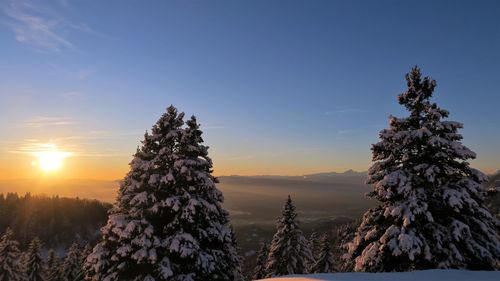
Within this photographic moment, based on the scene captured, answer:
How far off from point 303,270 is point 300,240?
2.84 meters

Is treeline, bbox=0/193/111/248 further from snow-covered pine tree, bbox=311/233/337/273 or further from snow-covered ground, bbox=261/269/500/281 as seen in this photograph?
snow-covered ground, bbox=261/269/500/281

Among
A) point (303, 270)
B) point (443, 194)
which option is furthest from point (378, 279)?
point (303, 270)

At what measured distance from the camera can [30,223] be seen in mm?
179125

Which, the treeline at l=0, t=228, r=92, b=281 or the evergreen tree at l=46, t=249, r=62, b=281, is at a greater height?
the treeline at l=0, t=228, r=92, b=281

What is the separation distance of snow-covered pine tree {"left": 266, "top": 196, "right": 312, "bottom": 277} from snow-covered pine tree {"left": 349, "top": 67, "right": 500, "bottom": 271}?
2125 cm

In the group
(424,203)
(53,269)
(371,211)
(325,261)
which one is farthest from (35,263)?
(424,203)

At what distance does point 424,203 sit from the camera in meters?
15.3

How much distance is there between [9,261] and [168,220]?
3471cm

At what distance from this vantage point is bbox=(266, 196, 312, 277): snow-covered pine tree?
37344 mm

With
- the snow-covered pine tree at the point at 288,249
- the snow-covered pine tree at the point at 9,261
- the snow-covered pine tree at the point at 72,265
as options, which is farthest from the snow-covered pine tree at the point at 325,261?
the snow-covered pine tree at the point at 9,261

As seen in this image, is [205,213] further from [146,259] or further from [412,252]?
[412,252]

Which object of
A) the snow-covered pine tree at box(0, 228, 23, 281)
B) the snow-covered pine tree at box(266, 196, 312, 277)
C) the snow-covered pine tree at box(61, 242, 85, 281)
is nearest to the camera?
the snow-covered pine tree at box(266, 196, 312, 277)

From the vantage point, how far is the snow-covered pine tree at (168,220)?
1566 cm

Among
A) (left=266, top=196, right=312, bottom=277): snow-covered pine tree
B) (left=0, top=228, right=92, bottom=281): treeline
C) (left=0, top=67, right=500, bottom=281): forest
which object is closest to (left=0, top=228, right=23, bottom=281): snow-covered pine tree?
(left=0, top=228, right=92, bottom=281): treeline
